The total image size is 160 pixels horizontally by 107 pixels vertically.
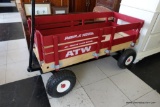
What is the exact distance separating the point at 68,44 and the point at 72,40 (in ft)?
0.17

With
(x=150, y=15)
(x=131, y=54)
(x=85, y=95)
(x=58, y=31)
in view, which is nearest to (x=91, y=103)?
(x=85, y=95)

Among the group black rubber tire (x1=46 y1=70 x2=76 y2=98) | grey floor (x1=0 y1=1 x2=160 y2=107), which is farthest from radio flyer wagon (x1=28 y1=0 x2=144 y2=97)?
grey floor (x1=0 y1=1 x2=160 y2=107)

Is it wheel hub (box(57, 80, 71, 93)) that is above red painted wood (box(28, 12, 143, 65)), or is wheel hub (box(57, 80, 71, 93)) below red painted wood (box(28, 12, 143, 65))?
below

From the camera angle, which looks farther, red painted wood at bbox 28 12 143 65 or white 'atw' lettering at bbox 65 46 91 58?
white 'atw' lettering at bbox 65 46 91 58

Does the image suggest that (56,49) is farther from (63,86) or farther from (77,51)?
(63,86)

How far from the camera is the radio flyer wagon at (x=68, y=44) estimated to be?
3.52 feet

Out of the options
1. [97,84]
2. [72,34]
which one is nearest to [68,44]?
[72,34]

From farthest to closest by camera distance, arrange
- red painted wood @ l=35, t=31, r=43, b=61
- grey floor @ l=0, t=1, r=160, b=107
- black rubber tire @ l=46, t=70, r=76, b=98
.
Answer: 1. grey floor @ l=0, t=1, r=160, b=107
2. black rubber tire @ l=46, t=70, r=76, b=98
3. red painted wood @ l=35, t=31, r=43, b=61

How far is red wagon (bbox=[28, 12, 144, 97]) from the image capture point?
1.08 meters

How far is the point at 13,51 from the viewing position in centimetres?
205

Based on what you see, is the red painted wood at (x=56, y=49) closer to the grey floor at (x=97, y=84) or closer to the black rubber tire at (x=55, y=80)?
the black rubber tire at (x=55, y=80)

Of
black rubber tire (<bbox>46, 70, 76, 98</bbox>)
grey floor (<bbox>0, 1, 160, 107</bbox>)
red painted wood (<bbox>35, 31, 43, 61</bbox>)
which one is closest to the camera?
red painted wood (<bbox>35, 31, 43, 61</bbox>)

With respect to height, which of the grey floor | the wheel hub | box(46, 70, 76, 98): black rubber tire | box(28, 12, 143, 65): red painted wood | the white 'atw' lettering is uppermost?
box(28, 12, 143, 65): red painted wood

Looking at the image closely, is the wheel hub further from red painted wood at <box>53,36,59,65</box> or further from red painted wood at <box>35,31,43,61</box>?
red painted wood at <box>35,31,43,61</box>
